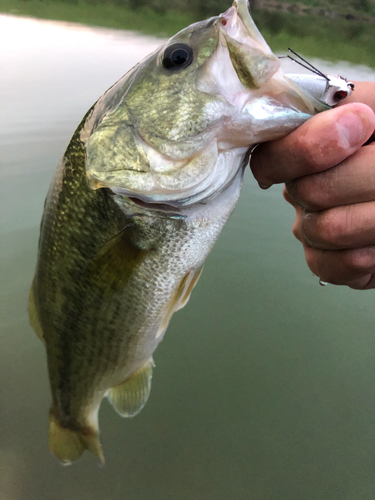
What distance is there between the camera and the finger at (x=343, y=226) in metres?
0.88

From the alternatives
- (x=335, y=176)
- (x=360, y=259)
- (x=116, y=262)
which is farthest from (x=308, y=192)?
(x=116, y=262)

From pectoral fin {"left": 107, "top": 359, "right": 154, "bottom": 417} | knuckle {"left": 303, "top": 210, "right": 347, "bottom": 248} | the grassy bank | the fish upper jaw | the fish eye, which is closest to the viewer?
the fish upper jaw

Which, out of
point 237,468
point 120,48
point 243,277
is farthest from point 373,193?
point 120,48

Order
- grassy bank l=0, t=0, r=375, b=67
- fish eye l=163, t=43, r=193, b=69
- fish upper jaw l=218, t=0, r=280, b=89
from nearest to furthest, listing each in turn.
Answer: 1. fish upper jaw l=218, t=0, r=280, b=89
2. fish eye l=163, t=43, r=193, b=69
3. grassy bank l=0, t=0, r=375, b=67

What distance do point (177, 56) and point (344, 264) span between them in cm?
73

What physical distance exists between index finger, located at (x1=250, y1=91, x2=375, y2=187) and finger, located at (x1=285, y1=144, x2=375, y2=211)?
3cm

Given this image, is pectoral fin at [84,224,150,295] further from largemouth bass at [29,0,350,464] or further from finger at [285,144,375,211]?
finger at [285,144,375,211]

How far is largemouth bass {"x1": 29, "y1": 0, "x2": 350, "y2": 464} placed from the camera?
29.3 inches

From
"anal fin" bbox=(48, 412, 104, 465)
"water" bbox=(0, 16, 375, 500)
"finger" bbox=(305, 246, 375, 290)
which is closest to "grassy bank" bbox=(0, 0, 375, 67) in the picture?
"water" bbox=(0, 16, 375, 500)

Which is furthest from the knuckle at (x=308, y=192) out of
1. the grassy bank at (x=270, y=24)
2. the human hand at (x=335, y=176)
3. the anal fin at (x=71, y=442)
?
the grassy bank at (x=270, y=24)

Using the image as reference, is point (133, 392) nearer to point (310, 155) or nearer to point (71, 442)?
point (71, 442)

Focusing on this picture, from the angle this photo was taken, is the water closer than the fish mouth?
No

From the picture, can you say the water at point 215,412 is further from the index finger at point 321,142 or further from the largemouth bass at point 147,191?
the index finger at point 321,142

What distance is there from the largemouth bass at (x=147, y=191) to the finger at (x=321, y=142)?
0.04 metres
